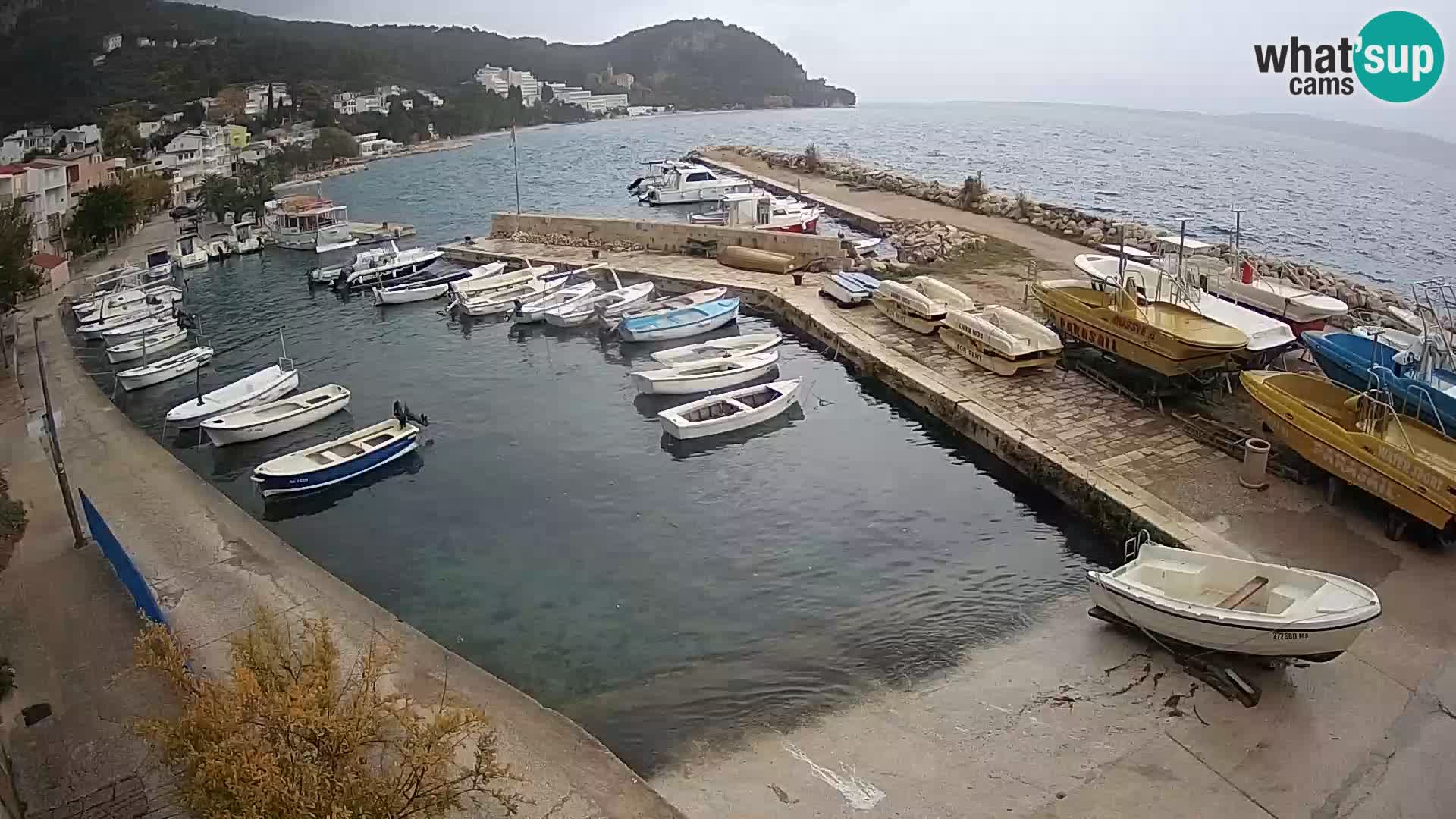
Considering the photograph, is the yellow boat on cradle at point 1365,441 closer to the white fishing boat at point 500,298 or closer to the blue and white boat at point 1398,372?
the blue and white boat at point 1398,372

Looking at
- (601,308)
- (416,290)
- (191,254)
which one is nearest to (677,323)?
(601,308)

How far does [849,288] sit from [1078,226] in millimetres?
10562

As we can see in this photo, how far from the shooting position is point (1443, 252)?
39375mm

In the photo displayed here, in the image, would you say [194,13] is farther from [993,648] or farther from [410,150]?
[993,648]

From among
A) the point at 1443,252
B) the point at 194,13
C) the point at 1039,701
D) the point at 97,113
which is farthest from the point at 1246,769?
the point at 194,13

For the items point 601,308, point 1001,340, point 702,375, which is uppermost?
point 601,308

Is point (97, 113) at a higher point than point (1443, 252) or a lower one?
higher

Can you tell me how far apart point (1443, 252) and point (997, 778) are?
4286cm

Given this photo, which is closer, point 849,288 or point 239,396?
point 239,396

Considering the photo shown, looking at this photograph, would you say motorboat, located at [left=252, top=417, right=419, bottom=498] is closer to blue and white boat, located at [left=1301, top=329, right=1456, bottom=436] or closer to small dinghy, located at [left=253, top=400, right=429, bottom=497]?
small dinghy, located at [left=253, top=400, right=429, bottom=497]

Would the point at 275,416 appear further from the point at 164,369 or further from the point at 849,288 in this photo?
the point at 849,288

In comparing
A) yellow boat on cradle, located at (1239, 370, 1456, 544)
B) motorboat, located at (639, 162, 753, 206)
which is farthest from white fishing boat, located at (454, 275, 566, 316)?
motorboat, located at (639, 162, 753, 206)

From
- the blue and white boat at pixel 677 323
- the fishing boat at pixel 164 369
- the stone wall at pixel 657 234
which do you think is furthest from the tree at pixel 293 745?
the stone wall at pixel 657 234

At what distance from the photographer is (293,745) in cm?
589
